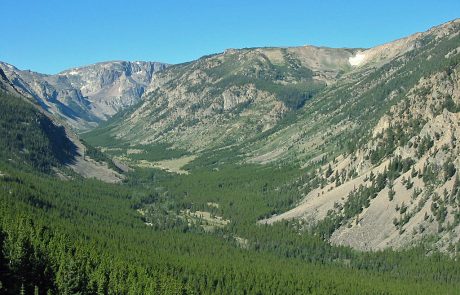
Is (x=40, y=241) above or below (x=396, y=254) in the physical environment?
above

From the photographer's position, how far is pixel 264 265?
182375 mm

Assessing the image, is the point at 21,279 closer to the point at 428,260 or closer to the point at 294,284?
the point at 294,284

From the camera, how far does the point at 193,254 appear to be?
19038 cm

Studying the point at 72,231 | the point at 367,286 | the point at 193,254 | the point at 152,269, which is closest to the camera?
the point at 152,269

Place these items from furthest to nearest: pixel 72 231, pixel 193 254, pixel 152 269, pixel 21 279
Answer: pixel 193 254
pixel 72 231
pixel 152 269
pixel 21 279

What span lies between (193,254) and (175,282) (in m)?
53.1

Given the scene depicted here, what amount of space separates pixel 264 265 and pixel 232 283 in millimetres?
27079

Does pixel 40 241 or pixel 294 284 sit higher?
pixel 40 241

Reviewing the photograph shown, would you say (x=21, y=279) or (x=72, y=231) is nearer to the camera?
(x=21, y=279)

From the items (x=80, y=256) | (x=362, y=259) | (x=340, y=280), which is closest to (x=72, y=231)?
(x=80, y=256)

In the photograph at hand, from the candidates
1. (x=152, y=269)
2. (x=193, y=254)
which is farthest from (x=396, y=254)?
(x=152, y=269)

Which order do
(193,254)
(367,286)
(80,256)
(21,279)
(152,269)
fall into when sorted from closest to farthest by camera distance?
(21,279) < (80,256) < (152,269) < (367,286) < (193,254)

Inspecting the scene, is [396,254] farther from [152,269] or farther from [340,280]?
[152,269]

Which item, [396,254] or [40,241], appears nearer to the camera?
[40,241]
